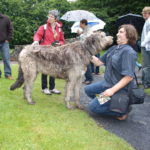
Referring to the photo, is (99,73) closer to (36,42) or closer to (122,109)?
(36,42)

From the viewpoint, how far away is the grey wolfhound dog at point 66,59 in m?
6.17

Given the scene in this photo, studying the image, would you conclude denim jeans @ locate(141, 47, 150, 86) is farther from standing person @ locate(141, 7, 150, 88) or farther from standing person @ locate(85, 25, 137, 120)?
standing person @ locate(85, 25, 137, 120)

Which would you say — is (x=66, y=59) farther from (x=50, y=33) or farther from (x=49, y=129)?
(x=49, y=129)

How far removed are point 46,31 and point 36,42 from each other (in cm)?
41

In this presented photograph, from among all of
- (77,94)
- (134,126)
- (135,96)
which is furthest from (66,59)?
(134,126)

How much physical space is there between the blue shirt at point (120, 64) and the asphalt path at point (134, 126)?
72 cm

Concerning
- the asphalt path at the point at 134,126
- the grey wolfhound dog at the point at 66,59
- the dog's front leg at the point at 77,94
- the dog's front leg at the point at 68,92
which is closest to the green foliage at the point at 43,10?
the grey wolfhound dog at the point at 66,59

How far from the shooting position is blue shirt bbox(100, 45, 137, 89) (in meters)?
5.34

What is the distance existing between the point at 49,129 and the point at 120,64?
1847mm

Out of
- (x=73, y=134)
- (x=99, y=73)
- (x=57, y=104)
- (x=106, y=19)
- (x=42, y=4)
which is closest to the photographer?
(x=73, y=134)

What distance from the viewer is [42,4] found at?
69.7 ft

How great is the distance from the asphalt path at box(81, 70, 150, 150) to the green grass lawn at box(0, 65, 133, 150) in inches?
7.4

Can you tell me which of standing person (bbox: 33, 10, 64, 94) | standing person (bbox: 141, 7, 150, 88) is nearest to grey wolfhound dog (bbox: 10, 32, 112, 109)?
standing person (bbox: 33, 10, 64, 94)

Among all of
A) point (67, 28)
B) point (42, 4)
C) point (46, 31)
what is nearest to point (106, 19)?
point (67, 28)
